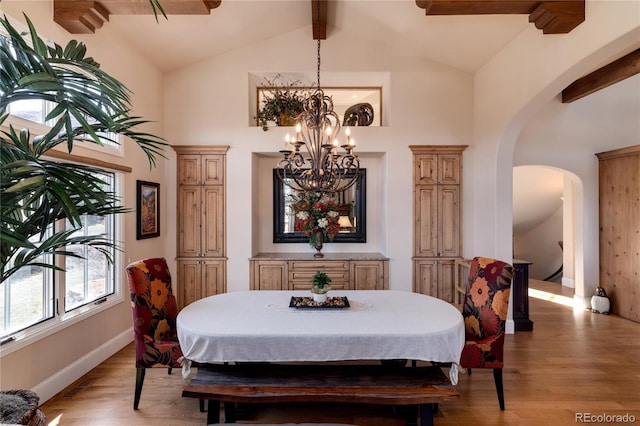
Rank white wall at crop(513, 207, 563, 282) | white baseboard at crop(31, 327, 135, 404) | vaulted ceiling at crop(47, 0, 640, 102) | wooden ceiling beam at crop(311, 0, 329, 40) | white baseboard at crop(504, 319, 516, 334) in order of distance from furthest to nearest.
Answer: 1. white wall at crop(513, 207, 563, 282)
2. white baseboard at crop(504, 319, 516, 334)
3. wooden ceiling beam at crop(311, 0, 329, 40)
4. vaulted ceiling at crop(47, 0, 640, 102)
5. white baseboard at crop(31, 327, 135, 404)

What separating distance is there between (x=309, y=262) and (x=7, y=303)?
2.82 m

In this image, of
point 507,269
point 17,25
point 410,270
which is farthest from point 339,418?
point 17,25

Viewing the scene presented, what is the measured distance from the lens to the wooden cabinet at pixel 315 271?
417cm

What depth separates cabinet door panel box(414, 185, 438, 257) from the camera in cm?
426

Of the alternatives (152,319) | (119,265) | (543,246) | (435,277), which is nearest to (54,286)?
(119,265)

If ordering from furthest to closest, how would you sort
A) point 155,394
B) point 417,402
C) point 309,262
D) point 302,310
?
point 309,262, point 155,394, point 302,310, point 417,402

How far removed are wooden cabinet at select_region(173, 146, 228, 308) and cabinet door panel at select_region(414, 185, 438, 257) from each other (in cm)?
258

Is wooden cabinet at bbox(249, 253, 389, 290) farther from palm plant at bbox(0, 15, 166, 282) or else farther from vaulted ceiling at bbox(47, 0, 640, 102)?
palm plant at bbox(0, 15, 166, 282)

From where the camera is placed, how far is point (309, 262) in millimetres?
4172

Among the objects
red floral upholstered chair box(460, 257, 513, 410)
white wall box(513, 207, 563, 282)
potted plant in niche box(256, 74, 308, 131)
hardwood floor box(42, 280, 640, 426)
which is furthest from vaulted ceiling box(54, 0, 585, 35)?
white wall box(513, 207, 563, 282)

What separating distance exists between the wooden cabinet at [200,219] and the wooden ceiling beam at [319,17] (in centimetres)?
199

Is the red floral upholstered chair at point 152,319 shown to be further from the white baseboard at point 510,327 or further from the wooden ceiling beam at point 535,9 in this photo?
the white baseboard at point 510,327

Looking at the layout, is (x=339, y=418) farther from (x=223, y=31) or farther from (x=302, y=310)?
(x=223, y=31)

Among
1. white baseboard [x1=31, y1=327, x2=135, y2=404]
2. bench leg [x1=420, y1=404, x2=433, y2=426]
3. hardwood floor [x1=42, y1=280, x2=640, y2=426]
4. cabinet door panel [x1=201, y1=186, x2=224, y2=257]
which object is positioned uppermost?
cabinet door panel [x1=201, y1=186, x2=224, y2=257]
